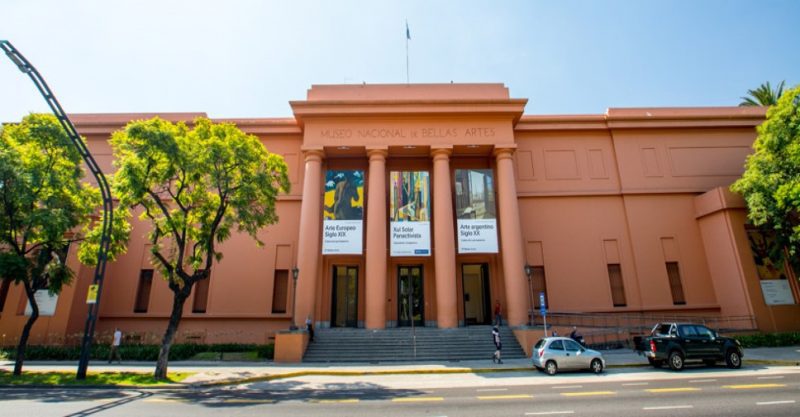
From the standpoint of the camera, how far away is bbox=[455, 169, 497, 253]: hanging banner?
71.8ft

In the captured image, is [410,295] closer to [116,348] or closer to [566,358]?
[566,358]

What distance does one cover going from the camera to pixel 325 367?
16.4 m

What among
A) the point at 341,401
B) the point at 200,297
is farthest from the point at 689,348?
the point at 200,297

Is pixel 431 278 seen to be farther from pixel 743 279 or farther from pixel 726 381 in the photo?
pixel 743 279

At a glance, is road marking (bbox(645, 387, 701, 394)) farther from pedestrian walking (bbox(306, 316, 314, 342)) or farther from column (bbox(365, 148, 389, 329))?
pedestrian walking (bbox(306, 316, 314, 342))

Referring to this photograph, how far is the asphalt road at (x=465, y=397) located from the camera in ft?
27.9

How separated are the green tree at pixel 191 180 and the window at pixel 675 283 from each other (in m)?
23.6

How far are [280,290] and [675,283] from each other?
2447 centimetres

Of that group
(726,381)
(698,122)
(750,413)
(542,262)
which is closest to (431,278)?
(542,262)

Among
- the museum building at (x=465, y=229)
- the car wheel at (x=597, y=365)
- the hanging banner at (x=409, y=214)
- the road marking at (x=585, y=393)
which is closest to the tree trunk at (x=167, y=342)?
the museum building at (x=465, y=229)

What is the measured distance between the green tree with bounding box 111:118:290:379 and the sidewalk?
8.29 ft

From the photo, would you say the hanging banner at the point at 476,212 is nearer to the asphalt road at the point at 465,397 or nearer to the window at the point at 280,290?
the asphalt road at the point at 465,397

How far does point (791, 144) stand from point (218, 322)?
104 ft

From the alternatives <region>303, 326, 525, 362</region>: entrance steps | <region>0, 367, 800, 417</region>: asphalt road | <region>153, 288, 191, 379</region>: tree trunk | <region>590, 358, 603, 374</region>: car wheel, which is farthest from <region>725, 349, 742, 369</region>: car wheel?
<region>153, 288, 191, 379</region>: tree trunk
